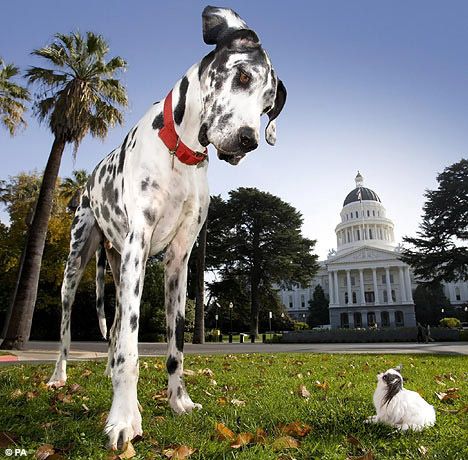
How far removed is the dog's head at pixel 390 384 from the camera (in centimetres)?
314

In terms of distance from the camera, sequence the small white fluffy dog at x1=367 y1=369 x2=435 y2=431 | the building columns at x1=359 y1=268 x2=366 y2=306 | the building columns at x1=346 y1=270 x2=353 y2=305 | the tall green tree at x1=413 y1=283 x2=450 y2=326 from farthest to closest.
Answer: the building columns at x1=346 y1=270 x2=353 y2=305 < the building columns at x1=359 y1=268 x2=366 y2=306 < the tall green tree at x1=413 y1=283 x2=450 y2=326 < the small white fluffy dog at x1=367 y1=369 x2=435 y2=431

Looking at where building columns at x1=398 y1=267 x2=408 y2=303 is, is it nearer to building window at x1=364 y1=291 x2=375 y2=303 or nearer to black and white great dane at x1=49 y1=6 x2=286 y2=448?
building window at x1=364 y1=291 x2=375 y2=303

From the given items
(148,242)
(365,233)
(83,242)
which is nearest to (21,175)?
(83,242)

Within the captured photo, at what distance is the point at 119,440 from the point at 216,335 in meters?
40.1

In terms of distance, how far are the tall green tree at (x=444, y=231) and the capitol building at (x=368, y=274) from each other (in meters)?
51.6

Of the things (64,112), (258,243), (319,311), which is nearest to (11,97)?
(64,112)

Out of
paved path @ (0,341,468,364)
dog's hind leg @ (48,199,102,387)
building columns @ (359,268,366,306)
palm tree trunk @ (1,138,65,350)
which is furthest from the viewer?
building columns @ (359,268,366,306)

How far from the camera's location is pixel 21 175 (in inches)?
1383

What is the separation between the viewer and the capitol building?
3910 inches

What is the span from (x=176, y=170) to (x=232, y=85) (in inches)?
32.1

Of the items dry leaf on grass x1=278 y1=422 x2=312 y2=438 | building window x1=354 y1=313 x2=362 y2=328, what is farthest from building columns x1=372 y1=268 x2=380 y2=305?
dry leaf on grass x1=278 y1=422 x2=312 y2=438

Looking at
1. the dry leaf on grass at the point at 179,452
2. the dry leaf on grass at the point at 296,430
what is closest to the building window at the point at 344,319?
the dry leaf on grass at the point at 296,430

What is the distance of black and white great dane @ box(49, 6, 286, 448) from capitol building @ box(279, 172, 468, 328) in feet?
298

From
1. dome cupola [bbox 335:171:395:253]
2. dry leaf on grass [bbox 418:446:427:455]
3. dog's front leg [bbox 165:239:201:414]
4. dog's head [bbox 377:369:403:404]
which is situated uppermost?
dome cupola [bbox 335:171:395:253]
